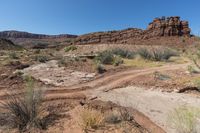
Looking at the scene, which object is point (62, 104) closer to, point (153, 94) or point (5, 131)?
point (5, 131)

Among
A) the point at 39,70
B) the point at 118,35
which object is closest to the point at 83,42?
the point at 118,35

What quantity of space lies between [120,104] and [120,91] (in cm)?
184

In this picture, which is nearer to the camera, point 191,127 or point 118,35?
point 191,127

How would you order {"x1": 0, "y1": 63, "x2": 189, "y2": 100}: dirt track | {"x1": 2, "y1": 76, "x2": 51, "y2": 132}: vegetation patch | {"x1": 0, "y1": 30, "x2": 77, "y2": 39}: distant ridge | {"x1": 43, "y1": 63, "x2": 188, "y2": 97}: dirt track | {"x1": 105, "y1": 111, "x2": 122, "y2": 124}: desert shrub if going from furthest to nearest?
{"x1": 0, "y1": 30, "x2": 77, "y2": 39}: distant ridge
{"x1": 43, "y1": 63, "x2": 188, "y2": 97}: dirt track
{"x1": 0, "y1": 63, "x2": 189, "y2": 100}: dirt track
{"x1": 105, "y1": 111, "x2": 122, "y2": 124}: desert shrub
{"x1": 2, "y1": 76, "x2": 51, "y2": 132}: vegetation patch

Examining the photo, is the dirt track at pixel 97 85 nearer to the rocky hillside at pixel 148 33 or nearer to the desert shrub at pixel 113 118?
the desert shrub at pixel 113 118

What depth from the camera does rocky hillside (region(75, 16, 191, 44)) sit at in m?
63.7

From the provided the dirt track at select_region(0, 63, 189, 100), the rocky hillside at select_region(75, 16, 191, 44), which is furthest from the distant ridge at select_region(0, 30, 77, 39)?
the dirt track at select_region(0, 63, 189, 100)

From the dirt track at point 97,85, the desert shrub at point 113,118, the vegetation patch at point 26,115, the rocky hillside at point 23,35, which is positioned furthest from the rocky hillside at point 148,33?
the rocky hillside at point 23,35

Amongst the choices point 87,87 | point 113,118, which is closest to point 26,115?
point 113,118

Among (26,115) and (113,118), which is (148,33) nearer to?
(113,118)

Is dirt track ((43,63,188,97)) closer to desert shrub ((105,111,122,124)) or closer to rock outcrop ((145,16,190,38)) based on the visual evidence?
desert shrub ((105,111,122,124))

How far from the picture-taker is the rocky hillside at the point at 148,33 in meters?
63.7

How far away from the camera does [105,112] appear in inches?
236

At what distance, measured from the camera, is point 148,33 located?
65750mm
